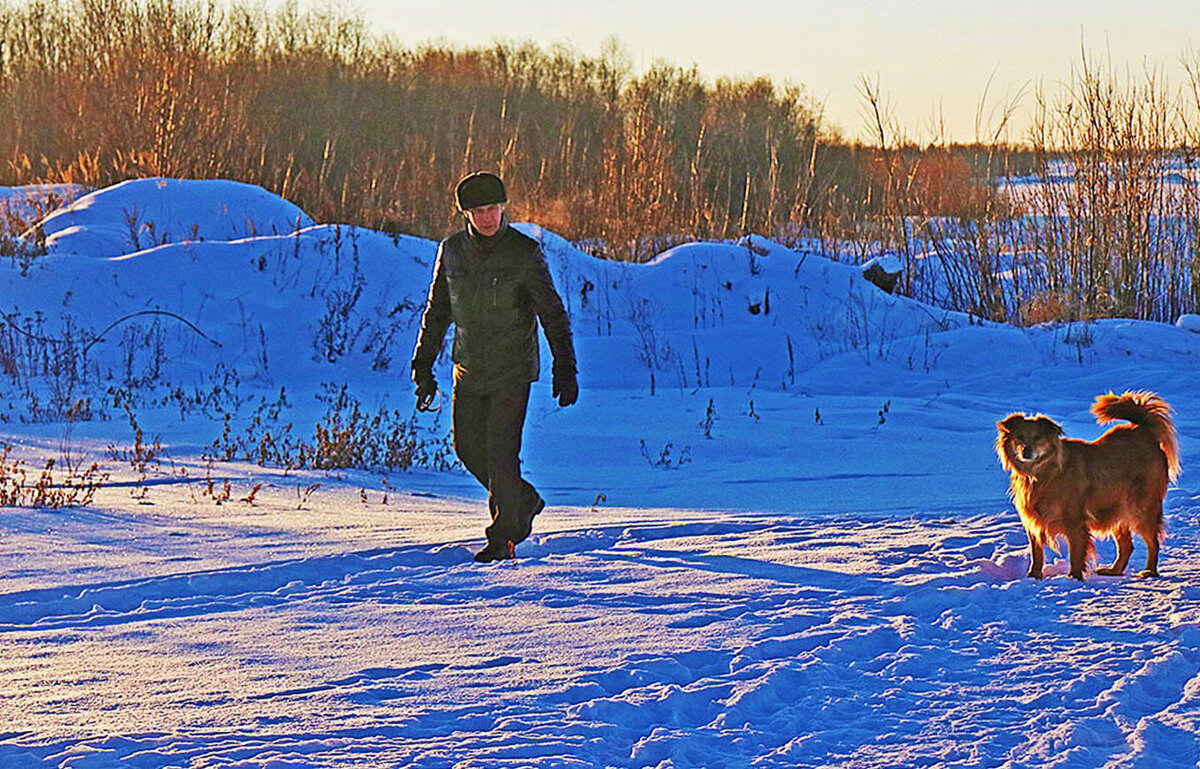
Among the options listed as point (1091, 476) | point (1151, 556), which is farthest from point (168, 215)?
point (1151, 556)

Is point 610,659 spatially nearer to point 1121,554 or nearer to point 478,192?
point 478,192

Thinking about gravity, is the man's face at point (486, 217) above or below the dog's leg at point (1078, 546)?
above

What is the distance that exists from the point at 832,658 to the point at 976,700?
1.93ft

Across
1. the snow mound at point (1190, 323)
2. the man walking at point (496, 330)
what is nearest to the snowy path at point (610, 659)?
the man walking at point (496, 330)

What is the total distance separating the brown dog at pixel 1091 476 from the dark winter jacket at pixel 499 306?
2.06 meters

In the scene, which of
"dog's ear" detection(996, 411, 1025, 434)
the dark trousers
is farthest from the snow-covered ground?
"dog's ear" detection(996, 411, 1025, 434)

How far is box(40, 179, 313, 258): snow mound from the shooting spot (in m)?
16.8

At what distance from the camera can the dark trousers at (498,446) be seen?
20.8 ft

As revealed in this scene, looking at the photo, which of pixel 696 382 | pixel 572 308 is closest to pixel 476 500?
pixel 696 382

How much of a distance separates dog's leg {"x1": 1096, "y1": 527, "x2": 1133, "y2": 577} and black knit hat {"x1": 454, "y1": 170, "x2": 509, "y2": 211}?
3.12m

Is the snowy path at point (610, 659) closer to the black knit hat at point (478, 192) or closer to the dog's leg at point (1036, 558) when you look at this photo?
the dog's leg at point (1036, 558)

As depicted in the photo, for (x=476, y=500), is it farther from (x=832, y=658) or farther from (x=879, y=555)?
(x=832, y=658)

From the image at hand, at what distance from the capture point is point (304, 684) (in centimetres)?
430

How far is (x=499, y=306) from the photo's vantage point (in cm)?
626
